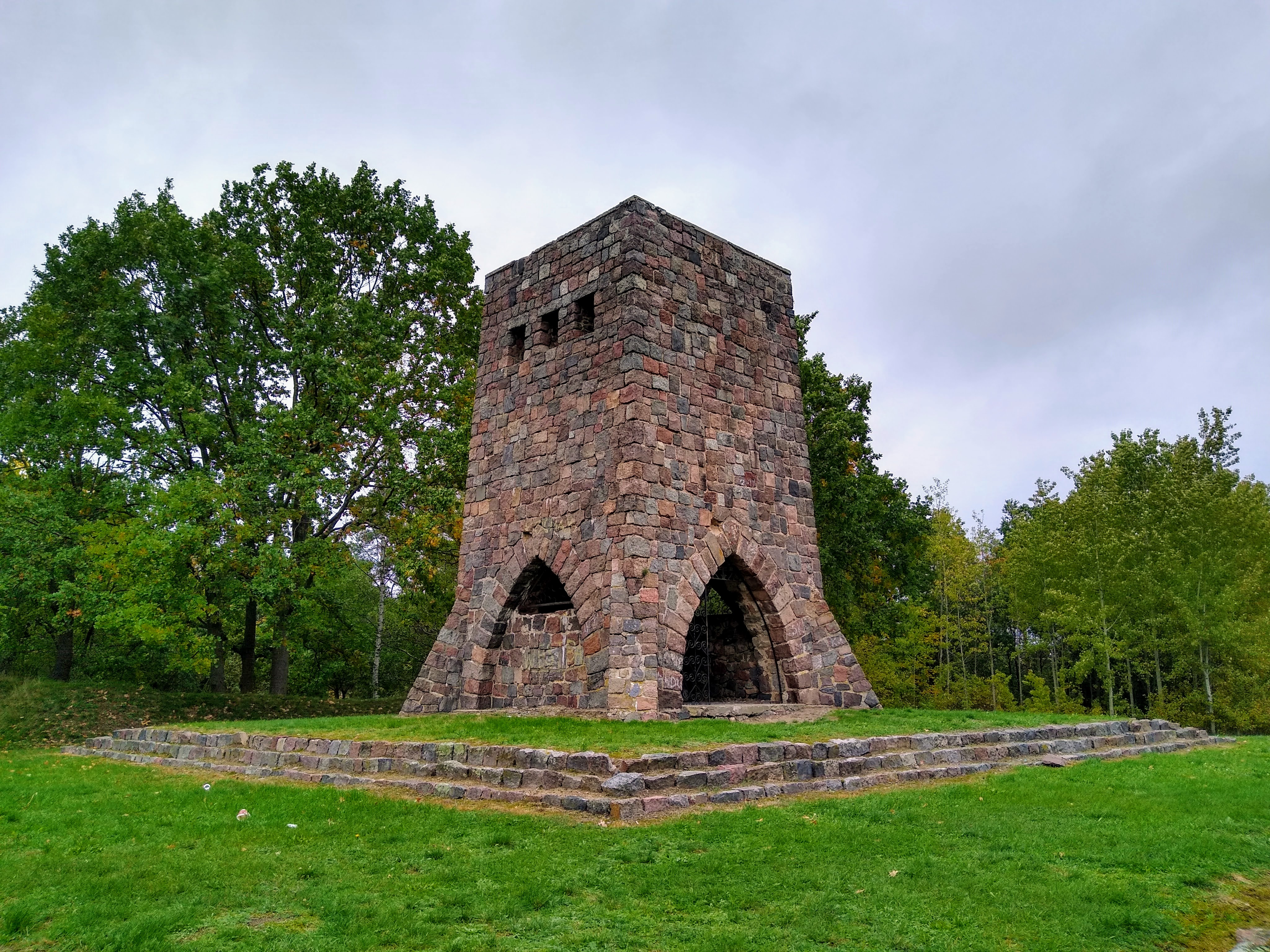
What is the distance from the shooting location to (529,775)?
7.92m

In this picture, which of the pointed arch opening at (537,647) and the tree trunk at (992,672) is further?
the tree trunk at (992,672)

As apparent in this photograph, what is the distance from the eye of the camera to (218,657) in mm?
20812

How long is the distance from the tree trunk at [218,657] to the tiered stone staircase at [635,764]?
654 cm

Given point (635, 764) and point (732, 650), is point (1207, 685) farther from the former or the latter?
point (635, 764)

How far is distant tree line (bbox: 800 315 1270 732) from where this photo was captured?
2036cm

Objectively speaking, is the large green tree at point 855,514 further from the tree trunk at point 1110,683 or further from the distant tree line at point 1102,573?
the tree trunk at point 1110,683

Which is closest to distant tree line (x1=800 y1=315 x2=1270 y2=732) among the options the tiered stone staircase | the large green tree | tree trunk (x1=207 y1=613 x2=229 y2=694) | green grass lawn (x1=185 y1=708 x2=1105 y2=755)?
the large green tree

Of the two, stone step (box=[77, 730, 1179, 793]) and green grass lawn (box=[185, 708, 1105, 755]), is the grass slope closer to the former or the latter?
green grass lawn (box=[185, 708, 1105, 755])

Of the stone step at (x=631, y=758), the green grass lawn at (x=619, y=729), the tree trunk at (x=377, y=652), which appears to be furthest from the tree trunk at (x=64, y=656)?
the green grass lawn at (x=619, y=729)

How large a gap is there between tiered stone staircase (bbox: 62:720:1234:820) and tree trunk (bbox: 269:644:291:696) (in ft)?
25.7

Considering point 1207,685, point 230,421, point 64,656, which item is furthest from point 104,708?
point 1207,685

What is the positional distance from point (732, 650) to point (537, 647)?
3824 millimetres

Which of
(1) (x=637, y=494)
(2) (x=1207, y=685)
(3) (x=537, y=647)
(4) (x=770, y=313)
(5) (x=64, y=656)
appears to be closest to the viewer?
(1) (x=637, y=494)

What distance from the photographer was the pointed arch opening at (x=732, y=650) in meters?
13.8
